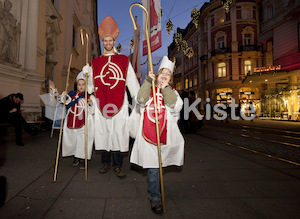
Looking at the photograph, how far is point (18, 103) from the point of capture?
540 centimetres

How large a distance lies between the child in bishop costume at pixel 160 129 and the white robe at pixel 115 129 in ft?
2.08

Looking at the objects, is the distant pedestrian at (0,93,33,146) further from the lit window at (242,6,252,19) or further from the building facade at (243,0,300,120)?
the lit window at (242,6,252,19)

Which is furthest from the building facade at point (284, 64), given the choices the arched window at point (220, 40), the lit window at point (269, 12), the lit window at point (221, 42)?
the lit window at point (221, 42)

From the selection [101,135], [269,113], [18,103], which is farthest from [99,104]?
[269,113]

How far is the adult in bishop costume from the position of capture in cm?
283

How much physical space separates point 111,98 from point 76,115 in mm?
868

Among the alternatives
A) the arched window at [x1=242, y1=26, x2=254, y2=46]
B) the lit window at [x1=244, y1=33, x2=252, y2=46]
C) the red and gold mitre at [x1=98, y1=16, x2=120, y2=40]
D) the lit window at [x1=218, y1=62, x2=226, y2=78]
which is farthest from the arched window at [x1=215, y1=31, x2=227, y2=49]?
the red and gold mitre at [x1=98, y1=16, x2=120, y2=40]

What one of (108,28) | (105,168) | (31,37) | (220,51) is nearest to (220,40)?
(220,51)

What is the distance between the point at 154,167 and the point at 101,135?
1232 millimetres

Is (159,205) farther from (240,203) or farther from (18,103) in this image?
(18,103)

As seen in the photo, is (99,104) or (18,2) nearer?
(99,104)

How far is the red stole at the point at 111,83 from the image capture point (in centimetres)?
290

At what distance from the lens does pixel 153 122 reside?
2143 millimetres

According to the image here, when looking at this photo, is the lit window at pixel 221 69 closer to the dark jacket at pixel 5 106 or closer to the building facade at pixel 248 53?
the building facade at pixel 248 53
